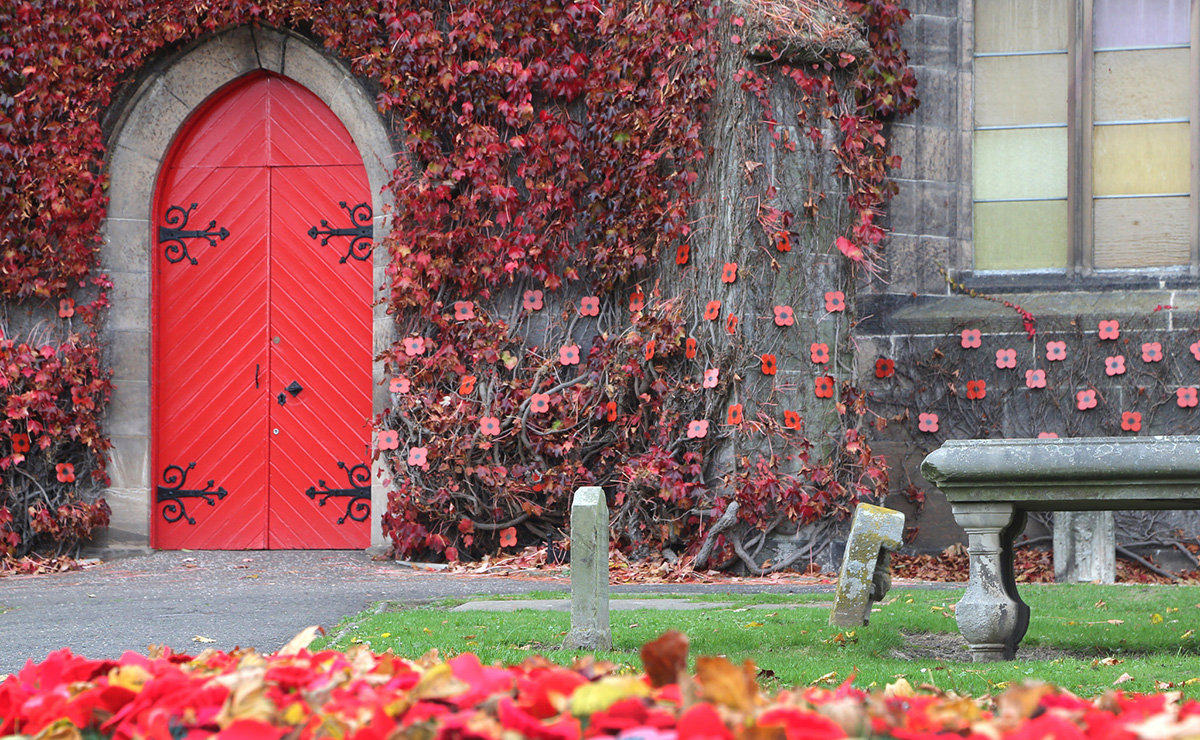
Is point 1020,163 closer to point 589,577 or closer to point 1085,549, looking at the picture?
point 1085,549

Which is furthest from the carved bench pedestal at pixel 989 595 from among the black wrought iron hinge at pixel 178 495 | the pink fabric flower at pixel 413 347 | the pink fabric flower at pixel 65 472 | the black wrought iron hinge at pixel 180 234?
the pink fabric flower at pixel 65 472

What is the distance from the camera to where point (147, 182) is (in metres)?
8.23

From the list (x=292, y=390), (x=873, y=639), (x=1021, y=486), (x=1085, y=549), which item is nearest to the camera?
(x=1021, y=486)

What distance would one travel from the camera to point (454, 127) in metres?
8.05

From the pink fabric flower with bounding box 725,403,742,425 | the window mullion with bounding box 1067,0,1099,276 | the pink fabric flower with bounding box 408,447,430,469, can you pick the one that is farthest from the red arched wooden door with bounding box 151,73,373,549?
the window mullion with bounding box 1067,0,1099,276

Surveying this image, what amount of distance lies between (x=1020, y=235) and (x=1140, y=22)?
1.70 metres

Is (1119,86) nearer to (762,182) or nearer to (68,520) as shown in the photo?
(762,182)

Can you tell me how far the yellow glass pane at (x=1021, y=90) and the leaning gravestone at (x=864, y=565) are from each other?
4.72 metres

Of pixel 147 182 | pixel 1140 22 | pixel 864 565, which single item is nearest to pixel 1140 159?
pixel 1140 22

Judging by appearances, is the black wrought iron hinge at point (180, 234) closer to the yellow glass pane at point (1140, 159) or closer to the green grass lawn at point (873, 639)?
the green grass lawn at point (873, 639)

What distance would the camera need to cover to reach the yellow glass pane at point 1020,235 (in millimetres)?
8273

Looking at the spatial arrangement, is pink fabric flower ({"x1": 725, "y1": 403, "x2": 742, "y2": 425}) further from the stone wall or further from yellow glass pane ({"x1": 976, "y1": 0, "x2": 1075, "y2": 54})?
yellow glass pane ({"x1": 976, "y1": 0, "x2": 1075, "y2": 54})

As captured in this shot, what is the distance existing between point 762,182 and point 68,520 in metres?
5.22

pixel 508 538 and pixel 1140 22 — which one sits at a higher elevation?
pixel 1140 22
